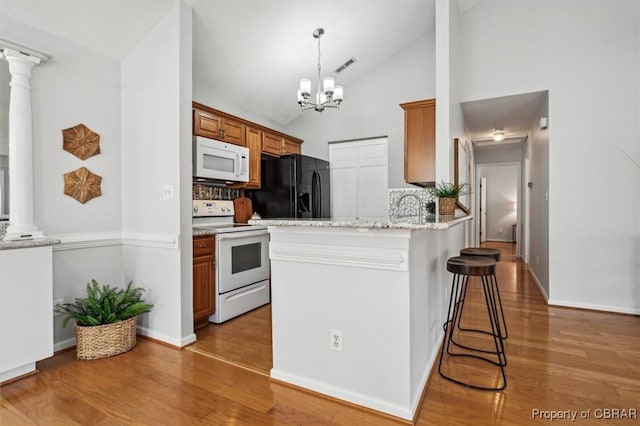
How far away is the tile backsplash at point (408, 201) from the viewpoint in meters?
3.40

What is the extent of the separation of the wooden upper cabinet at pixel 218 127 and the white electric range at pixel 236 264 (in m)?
0.78

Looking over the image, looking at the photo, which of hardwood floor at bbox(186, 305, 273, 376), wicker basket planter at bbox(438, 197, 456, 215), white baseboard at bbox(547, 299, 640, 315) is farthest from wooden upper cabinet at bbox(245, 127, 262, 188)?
white baseboard at bbox(547, 299, 640, 315)

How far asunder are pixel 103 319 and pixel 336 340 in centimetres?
183

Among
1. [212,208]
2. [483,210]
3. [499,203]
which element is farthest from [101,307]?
[499,203]

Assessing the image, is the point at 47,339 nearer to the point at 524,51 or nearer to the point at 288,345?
the point at 288,345

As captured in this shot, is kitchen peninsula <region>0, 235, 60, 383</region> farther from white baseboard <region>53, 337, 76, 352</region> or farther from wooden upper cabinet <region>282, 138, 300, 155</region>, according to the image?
wooden upper cabinet <region>282, 138, 300, 155</region>

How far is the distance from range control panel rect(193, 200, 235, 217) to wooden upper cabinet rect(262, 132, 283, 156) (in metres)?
0.87

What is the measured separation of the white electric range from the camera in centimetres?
311

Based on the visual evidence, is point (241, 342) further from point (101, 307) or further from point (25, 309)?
point (25, 309)

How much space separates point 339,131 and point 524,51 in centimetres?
265

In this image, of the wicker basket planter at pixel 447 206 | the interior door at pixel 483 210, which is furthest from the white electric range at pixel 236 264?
the interior door at pixel 483 210

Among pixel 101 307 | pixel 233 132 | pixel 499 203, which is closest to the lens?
pixel 101 307

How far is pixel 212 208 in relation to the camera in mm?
3928

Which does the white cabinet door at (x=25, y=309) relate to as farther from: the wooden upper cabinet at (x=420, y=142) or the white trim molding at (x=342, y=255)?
the wooden upper cabinet at (x=420, y=142)
